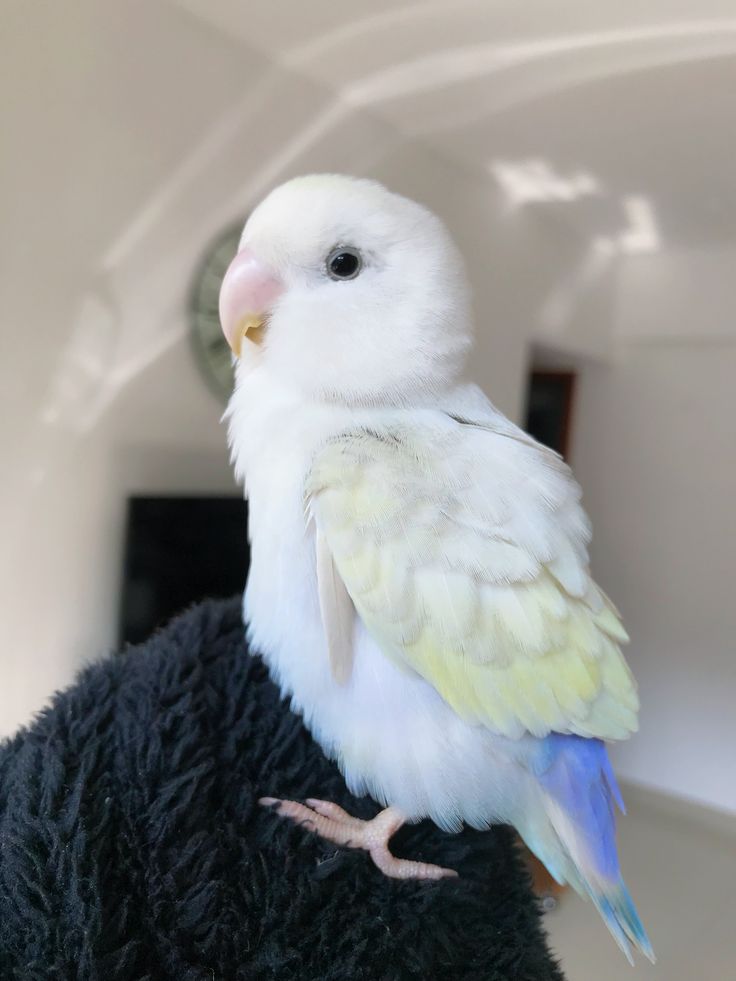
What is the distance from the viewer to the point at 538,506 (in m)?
0.63

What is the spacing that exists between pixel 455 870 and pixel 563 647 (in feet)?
0.74

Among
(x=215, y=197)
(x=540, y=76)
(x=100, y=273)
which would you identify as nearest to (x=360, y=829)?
(x=100, y=273)

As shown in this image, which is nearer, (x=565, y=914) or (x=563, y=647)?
(x=563, y=647)

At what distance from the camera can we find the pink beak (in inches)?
25.8

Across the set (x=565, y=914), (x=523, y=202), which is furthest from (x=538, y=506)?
(x=523, y=202)

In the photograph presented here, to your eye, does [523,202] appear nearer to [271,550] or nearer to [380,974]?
[271,550]

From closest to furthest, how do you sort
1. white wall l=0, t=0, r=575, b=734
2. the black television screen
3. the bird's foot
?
1. the bird's foot
2. white wall l=0, t=0, r=575, b=734
3. the black television screen

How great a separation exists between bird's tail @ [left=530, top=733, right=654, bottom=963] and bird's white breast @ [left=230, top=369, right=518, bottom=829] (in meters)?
0.04

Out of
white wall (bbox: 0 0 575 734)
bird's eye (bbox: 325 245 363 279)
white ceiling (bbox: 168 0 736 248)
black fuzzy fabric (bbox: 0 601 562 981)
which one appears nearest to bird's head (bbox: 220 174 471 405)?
bird's eye (bbox: 325 245 363 279)

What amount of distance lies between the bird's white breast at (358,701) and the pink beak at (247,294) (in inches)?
4.5

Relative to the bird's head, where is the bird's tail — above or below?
below

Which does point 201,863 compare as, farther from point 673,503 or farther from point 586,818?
point 673,503

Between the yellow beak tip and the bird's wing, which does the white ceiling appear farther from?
the bird's wing

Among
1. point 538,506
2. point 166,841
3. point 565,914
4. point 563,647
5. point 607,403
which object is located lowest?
point 565,914
